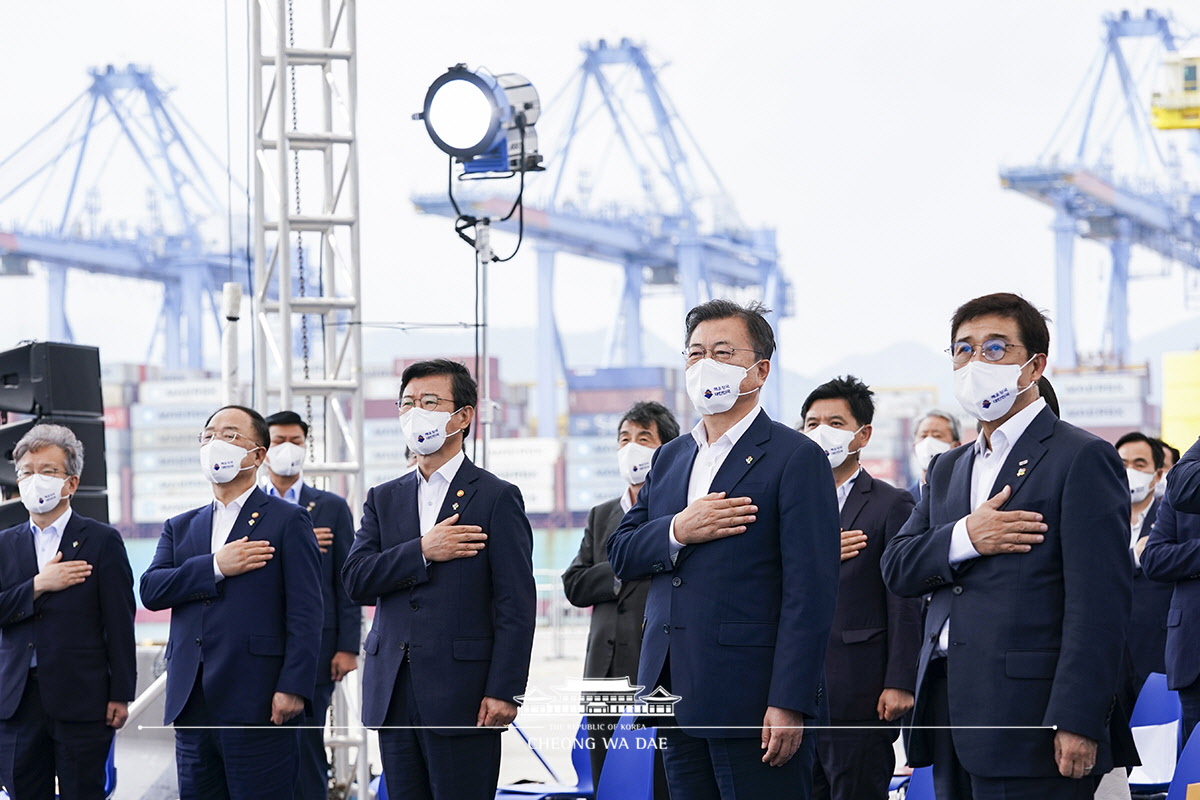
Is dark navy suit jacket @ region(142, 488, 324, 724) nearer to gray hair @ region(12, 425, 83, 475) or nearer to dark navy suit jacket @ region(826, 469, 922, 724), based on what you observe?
gray hair @ region(12, 425, 83, 475)

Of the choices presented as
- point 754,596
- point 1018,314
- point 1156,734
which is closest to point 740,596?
point 754,596

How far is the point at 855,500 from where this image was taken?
3412mm

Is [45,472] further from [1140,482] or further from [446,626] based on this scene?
[1140,482]

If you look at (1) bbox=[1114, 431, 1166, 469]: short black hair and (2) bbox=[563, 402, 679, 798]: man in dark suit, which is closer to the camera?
(2) bbox=[563, 402, 679, 798]: man in dark suit

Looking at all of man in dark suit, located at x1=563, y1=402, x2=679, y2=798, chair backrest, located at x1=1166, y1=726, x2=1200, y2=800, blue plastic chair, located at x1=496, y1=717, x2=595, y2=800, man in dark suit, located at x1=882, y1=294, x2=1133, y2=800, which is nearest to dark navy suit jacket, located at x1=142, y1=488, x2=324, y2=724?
blue plastic chair, located at x1=496, y1=717, x2=595, y2=800

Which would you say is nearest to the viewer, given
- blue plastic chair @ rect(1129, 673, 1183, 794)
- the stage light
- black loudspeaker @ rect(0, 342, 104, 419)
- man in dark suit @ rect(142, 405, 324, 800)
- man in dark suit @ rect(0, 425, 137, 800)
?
man in dark suit @ rect(142, 405, 324, 800)

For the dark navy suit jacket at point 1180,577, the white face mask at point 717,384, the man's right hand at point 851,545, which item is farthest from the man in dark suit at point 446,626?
the dark navy suit jacket at point 1180,577

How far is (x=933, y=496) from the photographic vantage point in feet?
8.25

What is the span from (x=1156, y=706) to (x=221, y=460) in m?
2.48

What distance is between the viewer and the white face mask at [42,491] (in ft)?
11.7

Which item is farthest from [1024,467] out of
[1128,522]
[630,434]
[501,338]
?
[501,338]

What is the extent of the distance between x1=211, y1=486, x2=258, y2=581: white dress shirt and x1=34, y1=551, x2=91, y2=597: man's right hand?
36 centimetres

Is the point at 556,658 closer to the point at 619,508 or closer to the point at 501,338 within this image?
the point at 619,508

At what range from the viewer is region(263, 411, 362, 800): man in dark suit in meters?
4.60
